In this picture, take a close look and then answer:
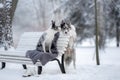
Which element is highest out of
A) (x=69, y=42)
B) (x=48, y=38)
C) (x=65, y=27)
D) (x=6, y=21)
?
(x=6, y=21)

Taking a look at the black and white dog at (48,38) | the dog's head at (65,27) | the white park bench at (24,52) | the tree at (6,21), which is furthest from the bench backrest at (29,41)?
the tree at (6,21)

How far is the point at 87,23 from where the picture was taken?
66.2 ft

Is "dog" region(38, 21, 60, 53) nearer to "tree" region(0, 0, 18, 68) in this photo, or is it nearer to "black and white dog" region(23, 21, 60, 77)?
"black and white dog" region(23, 21, 60, 77)

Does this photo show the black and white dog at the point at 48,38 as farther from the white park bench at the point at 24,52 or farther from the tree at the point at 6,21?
the tree at the point at 6,21

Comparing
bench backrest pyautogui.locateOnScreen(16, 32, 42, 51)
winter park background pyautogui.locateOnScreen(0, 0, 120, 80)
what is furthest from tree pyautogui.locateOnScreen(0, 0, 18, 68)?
bench backrest pyautogui.locateOnScreen(16, 32, 42, 51)

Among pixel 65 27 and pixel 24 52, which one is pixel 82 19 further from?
pixel 24 52

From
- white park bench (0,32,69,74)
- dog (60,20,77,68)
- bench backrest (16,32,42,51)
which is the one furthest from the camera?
bench backrest (16,32,42,51)

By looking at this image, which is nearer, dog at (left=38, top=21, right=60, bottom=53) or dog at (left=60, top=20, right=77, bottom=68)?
dog at (left=38, top=21, right=60, bottom=53)

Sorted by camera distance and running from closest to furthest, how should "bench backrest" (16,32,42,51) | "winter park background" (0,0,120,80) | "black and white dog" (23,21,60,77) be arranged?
1. "black and white dog" (23,21,60,77)
2. "bench backrest" (16,32,42,51)
3. "winter park background" (0,0,120,80)

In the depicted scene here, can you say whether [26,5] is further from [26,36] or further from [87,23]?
[26,36]

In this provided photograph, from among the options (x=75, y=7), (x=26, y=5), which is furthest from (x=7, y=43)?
(x=26, y=5)

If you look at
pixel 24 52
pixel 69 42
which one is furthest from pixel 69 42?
pixel 24 52

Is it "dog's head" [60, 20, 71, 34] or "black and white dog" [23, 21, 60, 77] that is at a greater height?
"dog's head" [60, 20, 71, 34]

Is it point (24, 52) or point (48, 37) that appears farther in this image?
point (24, 52)
